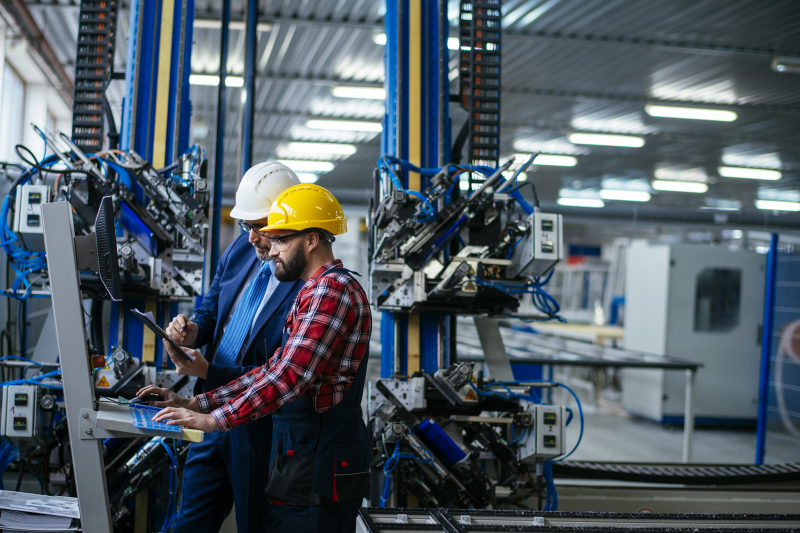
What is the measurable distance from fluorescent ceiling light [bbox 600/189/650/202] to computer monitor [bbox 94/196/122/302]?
586 inches

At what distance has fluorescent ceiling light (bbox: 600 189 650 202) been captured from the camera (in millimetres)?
15094

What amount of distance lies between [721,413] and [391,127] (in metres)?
6.23

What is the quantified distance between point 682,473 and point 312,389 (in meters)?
3.03

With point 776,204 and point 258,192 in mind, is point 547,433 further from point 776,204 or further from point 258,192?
point 776,204

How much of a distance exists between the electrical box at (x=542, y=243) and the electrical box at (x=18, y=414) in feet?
7.41

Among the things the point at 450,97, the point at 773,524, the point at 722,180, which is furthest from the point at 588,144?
the point at 773,524

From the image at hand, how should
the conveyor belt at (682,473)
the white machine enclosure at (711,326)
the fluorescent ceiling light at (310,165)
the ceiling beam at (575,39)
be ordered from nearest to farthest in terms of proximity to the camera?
the conveyor belt at (682,473) → the ceiling beam at (575,39) → the white machine enclosure at (711,326) → the fluorescent ceiling light at (310,165)

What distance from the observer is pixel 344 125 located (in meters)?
10.3

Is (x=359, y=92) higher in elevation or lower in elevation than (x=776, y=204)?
higher

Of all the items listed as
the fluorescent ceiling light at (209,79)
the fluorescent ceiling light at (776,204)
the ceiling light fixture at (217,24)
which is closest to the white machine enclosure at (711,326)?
the ceiling light fixture at (217,24)

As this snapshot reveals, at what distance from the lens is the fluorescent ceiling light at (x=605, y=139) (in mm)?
10398

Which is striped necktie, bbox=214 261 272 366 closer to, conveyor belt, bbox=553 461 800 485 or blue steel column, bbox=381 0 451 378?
blue steel column, bbox=381 0 451 378

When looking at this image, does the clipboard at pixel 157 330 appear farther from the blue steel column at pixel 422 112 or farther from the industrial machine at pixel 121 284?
the blue steel column at pixel 422 112

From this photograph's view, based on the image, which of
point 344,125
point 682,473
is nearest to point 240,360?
point 682,473
